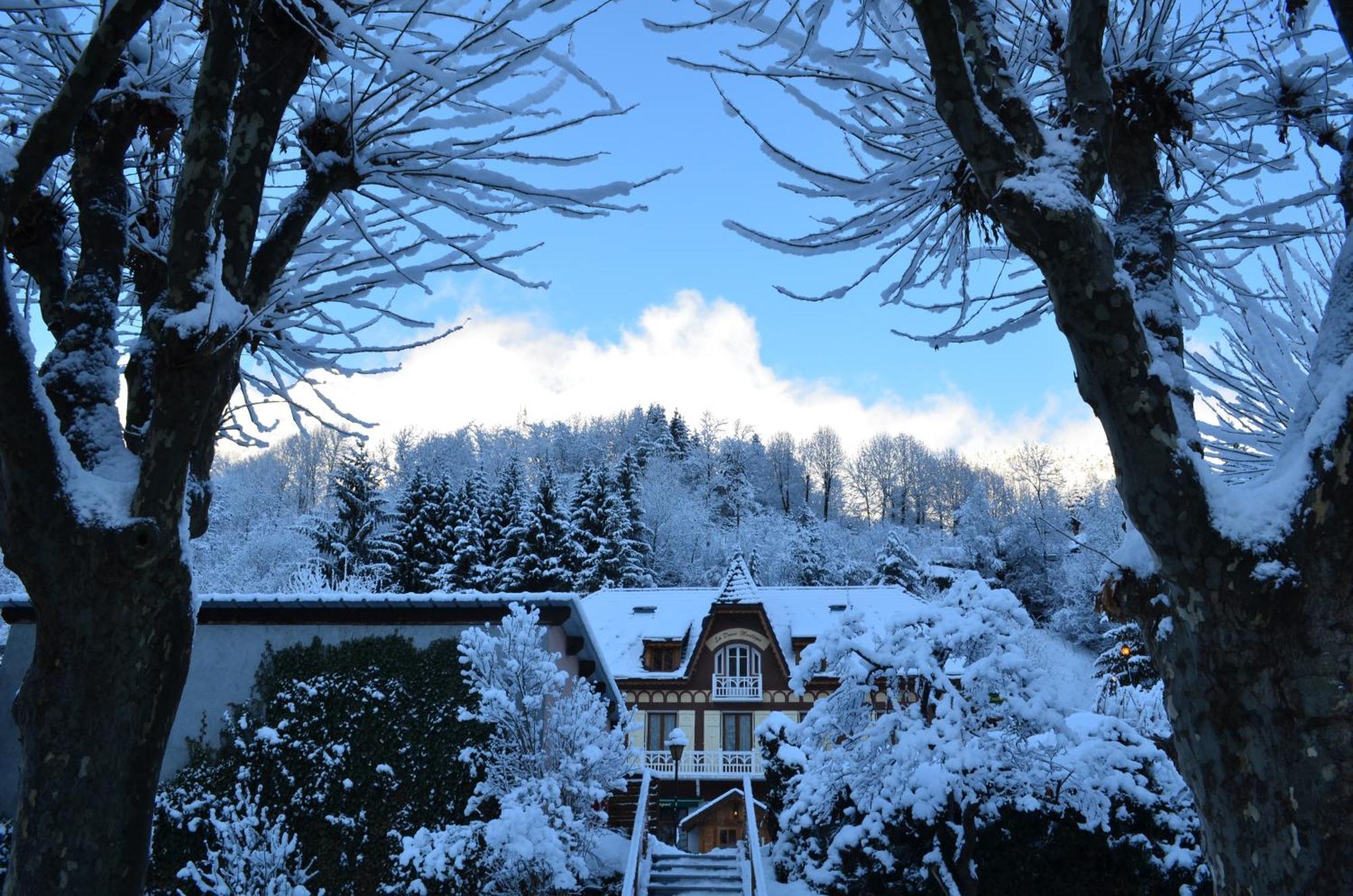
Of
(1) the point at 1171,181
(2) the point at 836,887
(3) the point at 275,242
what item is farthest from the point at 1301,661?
(2) the point at 836,887

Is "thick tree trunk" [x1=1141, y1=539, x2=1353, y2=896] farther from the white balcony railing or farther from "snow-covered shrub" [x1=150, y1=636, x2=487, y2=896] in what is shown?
the white balcony railing

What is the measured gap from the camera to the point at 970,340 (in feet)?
16.1

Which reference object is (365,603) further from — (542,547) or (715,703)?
(542,547)

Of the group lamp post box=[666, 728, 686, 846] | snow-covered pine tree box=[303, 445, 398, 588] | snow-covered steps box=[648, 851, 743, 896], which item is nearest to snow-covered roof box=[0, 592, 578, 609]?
snow-covered steps box=[648, 851, 743, 896]

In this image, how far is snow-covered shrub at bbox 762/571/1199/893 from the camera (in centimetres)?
1067

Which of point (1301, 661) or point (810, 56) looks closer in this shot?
point (1301, 661)

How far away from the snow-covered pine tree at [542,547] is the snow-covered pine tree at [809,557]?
509 inches

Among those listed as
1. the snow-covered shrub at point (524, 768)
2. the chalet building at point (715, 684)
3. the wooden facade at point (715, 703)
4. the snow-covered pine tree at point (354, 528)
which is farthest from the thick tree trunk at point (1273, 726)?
the snow-covered pine tree at point (354, 528)

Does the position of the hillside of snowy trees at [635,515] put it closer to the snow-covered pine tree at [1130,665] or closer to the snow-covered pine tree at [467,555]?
the snow-covered pine tree at [467,555]

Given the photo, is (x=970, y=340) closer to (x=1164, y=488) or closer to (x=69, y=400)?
(x=1164, y=488)

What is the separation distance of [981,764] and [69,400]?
32.6ft

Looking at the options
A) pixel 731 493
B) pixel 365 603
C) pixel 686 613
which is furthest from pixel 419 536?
pixel 731 493

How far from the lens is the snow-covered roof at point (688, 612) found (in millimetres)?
25922

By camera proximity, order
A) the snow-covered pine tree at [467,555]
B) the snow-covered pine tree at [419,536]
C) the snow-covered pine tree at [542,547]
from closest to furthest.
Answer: the snow-covered pine tree at [419,536]
the snow-covered pine tree at [467,555]
the snow-covered pine tree at [542,547]
